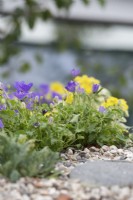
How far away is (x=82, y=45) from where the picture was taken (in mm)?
9047

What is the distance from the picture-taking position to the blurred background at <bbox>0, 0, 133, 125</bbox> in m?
7.21

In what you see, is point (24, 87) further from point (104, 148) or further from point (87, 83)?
point (87, 83)

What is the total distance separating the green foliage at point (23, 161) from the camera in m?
2.46

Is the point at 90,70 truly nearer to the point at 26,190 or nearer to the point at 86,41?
the point at 86,41

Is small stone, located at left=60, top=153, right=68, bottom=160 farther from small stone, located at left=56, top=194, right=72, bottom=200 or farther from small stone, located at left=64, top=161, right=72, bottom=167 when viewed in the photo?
small stone, located at left=56, top=194, right=72, bottom=200

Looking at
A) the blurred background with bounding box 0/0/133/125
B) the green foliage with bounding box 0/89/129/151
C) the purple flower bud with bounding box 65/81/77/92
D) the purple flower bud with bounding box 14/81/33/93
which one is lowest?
the green foliage with bounding box 0/89/129/151

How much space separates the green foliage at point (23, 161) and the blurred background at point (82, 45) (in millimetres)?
3624

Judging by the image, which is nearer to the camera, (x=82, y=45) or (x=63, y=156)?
(x=63, y=156)

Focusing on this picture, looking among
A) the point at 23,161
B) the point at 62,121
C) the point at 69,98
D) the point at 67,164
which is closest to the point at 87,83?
the point at 69,98

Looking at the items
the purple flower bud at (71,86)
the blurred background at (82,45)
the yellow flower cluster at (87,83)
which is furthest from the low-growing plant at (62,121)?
Result: the blurred background at (82,45)

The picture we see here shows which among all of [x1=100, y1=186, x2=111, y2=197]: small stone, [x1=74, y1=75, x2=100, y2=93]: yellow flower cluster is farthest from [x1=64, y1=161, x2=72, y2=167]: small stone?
[x1=74, y1=75, x2=100, y2=93]: yellow flower cluster

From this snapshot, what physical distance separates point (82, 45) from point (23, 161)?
263 inches

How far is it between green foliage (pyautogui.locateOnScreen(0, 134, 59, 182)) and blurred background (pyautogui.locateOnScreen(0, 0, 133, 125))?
3624mm

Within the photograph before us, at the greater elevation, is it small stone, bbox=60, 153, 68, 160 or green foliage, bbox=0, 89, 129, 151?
green foliage, bbox=0, 89, 129, 151
